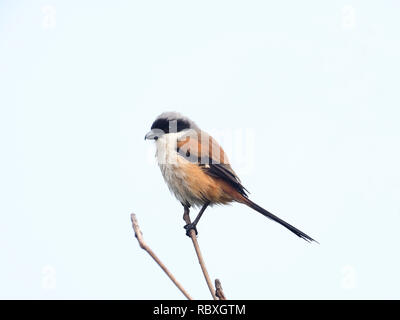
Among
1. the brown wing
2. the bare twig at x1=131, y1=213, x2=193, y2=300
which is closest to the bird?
the brown wing

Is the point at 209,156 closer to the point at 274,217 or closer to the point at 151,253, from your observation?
the point at 274,217

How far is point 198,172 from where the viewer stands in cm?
460

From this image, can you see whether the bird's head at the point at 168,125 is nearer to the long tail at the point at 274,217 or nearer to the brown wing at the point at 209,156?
the brown wing at the point at 209,156

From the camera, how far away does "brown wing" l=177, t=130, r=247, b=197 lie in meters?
4.59

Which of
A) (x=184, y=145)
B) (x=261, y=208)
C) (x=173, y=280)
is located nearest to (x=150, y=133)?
(x=184, y=145)

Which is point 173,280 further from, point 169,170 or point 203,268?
point 169,170

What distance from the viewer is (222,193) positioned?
15.1ft

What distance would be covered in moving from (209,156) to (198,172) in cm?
16

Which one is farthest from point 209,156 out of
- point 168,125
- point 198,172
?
point 168,125

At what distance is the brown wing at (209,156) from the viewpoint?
181 inches

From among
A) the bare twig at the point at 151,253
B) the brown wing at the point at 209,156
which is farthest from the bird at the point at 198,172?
the bare twig at the point at 151,253

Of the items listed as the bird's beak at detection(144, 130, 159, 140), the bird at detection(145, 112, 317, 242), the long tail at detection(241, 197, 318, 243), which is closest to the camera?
the long tail at detection(241, 197, 318, 243)

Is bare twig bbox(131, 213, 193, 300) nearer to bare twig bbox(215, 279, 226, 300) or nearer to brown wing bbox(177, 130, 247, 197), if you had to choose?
bare twig bbox(215, 279, 226, 300)

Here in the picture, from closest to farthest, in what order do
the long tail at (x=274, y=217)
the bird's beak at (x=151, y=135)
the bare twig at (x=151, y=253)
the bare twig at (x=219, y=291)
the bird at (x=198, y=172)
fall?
the bare twig at (x=151, y=253)
the bare twig at (x=219, y=291)
the long tail at (x=274, y=217)
the bird at (x=198, y=172)
the bird's beak at (x=151, y=135)
